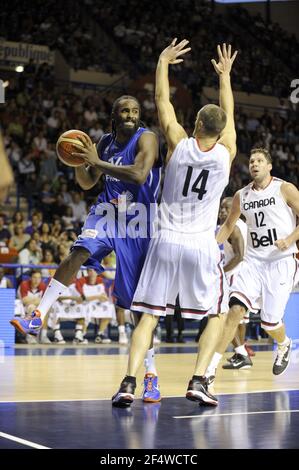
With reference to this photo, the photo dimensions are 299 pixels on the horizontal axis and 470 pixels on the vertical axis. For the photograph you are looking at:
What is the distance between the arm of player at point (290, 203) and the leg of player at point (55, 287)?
2193mm

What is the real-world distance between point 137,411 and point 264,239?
2962 millimetres

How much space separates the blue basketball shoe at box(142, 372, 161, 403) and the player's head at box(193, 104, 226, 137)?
173 centimetres

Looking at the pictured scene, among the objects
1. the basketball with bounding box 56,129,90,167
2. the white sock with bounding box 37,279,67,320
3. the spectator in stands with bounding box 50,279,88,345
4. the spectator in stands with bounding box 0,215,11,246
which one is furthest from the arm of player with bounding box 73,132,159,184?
the spectator in stands with bounding box 0,215,11,246

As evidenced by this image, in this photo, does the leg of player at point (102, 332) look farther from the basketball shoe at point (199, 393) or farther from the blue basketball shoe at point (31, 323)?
the basketball shoe at point (199, 393)

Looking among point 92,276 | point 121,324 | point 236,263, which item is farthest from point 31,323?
point 121,324

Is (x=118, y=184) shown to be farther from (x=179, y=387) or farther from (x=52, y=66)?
(x=52, y=66)

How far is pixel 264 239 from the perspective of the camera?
307 inches

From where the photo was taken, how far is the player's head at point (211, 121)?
5496 millimetres

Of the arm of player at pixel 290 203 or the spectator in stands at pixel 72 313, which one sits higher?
the arm of player at pixel 290 203

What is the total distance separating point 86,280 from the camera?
1248 centimetres

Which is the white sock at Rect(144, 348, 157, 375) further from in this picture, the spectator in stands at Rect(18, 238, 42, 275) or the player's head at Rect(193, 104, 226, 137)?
the spectator in stands at Rect(18, 238, 42, 275)

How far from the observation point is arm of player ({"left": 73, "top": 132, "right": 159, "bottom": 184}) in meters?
5.45

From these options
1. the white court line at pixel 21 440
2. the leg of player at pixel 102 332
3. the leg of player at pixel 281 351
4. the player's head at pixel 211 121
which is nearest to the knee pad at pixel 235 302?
the leg of player at pixel 281 351

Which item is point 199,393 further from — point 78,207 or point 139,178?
point 78,207
